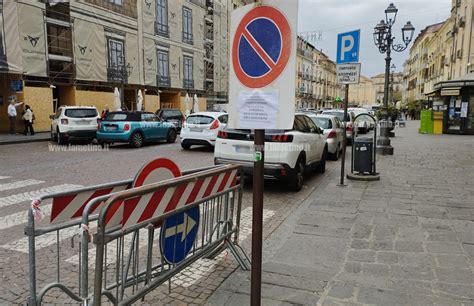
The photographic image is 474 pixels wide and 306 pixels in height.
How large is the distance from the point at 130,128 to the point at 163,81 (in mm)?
18268

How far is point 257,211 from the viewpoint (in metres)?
2.62

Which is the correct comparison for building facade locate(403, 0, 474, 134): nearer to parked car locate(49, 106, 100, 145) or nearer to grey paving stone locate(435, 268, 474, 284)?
parked car locate(49, 106, 100, 145)

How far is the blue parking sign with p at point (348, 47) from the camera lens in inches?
307

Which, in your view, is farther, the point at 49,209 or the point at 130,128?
the point at 130,128

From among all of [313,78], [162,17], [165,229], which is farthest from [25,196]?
[313,78]

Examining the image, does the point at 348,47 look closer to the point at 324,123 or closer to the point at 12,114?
the point at 324,123

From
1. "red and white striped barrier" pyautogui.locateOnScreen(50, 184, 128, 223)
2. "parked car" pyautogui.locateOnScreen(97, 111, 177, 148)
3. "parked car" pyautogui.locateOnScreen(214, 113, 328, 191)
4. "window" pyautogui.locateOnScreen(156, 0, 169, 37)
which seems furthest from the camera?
"window" pyautogui.locateOnScreen(156, 0, 169, 37)

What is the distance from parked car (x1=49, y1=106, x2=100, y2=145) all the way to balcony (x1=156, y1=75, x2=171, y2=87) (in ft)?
51.5

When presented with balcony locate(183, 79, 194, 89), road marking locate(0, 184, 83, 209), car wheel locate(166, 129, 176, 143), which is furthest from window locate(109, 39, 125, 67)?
road marking locate(0, 184, 83, 209)

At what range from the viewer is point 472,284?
354cm

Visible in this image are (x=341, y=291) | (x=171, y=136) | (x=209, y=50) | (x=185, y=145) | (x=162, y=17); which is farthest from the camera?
(x=209, y=50)

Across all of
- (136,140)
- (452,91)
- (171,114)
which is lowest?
(136,140)

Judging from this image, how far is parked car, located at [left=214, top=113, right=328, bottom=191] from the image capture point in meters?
7.26

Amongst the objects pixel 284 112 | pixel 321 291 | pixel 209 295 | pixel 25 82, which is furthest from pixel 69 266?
pixel 25 82
